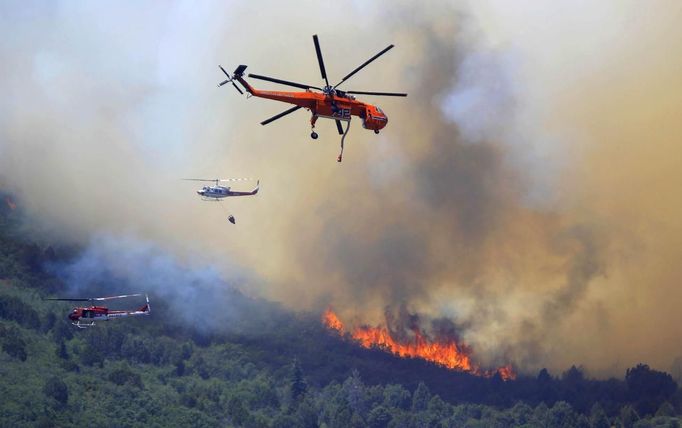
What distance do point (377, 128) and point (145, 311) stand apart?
46675mm

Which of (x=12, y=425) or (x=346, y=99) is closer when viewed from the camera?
(x=346, y=99)

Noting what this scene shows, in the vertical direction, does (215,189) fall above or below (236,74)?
above

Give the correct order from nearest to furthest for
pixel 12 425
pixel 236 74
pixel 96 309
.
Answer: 1. pixel 236 74
2. pixel 96 309
3. pixel 12 425

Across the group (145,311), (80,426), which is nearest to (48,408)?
(80,426)

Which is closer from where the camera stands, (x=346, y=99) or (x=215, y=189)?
(x=346, y=99)

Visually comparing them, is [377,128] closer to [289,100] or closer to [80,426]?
[289,100]

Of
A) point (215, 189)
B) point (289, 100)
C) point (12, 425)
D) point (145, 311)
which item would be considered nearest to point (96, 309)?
point (145, 311)

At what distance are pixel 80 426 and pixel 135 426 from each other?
758 cm

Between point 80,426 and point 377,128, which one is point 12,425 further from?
point 377,128

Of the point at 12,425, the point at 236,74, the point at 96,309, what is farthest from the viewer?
the point at 12,425

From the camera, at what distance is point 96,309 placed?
16600cm

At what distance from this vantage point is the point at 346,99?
5256 inches

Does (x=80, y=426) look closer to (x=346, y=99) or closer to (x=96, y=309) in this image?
(x=96, y=309)

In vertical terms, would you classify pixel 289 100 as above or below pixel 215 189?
below
